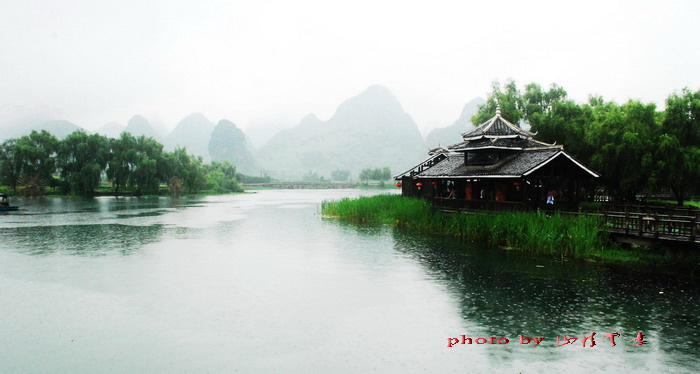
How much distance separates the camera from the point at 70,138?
2746 inches

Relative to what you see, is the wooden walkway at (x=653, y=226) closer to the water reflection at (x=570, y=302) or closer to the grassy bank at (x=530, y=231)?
the grassy bank at (x=530, y=231)

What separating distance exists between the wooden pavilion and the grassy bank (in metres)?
1.59

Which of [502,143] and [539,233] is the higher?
[502,143]

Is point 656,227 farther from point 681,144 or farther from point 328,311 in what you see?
point 681,144

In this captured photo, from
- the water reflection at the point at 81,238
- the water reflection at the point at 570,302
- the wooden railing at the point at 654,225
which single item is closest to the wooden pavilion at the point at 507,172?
the wooden railing at the point at 654,225

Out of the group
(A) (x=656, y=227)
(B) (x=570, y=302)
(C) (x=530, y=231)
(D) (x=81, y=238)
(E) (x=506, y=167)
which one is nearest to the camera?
(B) (x=570, y=302)

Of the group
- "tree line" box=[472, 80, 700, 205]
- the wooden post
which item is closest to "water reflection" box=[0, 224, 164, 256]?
the wooden post

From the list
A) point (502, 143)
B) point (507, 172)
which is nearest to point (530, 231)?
point (507, 172)

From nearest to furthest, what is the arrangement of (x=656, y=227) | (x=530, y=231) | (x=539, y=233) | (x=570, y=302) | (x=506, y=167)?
(x=570, y=302)
(x=656, y=227)
(x=539, y=233)
(x=530, y=231)
(x=506, y=167)

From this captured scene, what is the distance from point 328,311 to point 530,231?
12.3 m

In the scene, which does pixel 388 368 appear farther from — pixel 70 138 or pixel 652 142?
pixel 70 138

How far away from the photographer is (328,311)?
42.1ft

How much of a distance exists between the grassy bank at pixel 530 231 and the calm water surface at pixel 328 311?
4.14 feet

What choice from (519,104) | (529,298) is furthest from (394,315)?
(519,104)
